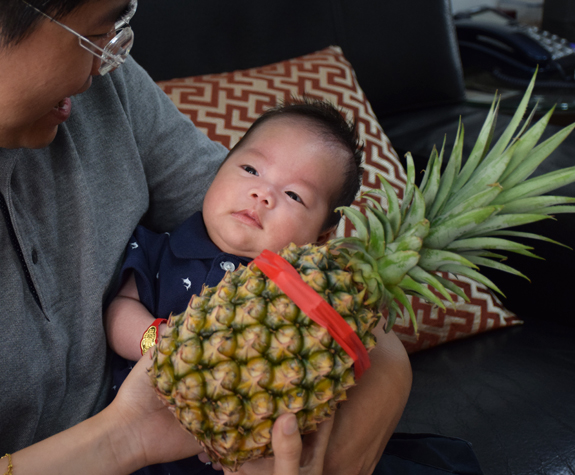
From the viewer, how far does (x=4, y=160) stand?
3.03ft

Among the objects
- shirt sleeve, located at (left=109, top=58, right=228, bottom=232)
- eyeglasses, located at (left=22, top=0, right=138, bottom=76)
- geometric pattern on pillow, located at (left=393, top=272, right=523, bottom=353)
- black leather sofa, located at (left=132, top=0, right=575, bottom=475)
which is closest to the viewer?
eyeglasses, located at (left=22, top=0, right=138, bottom=76)

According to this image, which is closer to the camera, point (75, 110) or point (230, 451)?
point (230, 451)

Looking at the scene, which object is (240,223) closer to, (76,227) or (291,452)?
(76,227)

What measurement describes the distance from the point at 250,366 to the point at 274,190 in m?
0.49

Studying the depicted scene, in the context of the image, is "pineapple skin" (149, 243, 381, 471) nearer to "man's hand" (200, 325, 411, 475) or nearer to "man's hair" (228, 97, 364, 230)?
"man's hand" (200, 325, 411, 475)

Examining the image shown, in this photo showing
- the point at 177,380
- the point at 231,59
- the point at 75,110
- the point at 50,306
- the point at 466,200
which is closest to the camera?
the point at 177,380

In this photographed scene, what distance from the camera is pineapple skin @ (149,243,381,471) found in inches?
30.0

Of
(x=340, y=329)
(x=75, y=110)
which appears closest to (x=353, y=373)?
(x=340, y=329)

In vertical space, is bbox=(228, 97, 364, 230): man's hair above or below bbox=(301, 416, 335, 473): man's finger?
above

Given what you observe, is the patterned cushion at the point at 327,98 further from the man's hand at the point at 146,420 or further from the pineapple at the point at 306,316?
the man's hand at the point at 146,420

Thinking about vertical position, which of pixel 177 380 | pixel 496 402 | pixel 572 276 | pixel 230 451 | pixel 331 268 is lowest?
pixel 496 402

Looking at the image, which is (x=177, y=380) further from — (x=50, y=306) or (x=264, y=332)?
(x=50, y=306)

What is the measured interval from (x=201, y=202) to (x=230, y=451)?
71 centimetres

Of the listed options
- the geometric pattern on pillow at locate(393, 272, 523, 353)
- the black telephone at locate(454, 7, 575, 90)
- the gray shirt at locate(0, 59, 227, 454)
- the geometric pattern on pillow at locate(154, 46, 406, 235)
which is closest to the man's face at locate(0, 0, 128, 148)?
the gray shirt at locate(0, 59, 227, 454)
